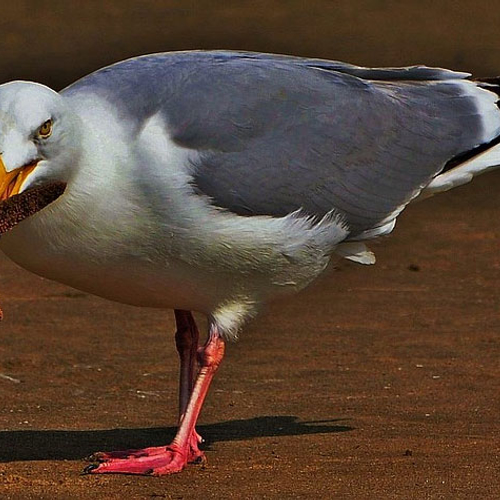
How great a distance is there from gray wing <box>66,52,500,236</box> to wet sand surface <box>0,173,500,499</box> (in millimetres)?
1058

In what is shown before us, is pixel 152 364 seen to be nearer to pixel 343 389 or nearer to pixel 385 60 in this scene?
pixel 343 389

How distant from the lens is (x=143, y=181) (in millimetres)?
5703

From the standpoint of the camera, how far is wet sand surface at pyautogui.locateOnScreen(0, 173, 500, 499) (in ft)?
19.1

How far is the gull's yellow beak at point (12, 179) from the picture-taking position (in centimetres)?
521

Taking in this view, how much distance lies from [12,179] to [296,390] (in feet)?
9.62

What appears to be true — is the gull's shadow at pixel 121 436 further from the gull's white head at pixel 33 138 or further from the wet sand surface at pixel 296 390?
the gull's white head at pixel 33 138

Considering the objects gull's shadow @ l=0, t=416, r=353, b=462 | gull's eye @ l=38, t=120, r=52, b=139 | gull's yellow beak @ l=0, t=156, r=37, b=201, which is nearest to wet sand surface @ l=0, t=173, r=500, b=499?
gull's shadow @ l=0, t=416, r=353, b=462

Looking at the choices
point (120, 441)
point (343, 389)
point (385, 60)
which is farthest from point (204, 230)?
point (385, 60)

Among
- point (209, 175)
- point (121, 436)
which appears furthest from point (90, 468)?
point (209, 175)

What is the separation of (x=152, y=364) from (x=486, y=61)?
11.3 metres

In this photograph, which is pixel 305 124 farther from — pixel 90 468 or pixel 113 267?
pixel 90 468

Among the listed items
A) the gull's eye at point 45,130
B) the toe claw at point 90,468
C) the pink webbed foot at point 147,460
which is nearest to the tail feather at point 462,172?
the pink webbed foot at point 147,460

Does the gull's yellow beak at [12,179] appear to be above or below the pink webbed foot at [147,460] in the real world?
above

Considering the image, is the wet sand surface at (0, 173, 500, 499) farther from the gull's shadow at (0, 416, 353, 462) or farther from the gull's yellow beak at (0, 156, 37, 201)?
the gull's yellow beak at (0, 156, 37, 201)
